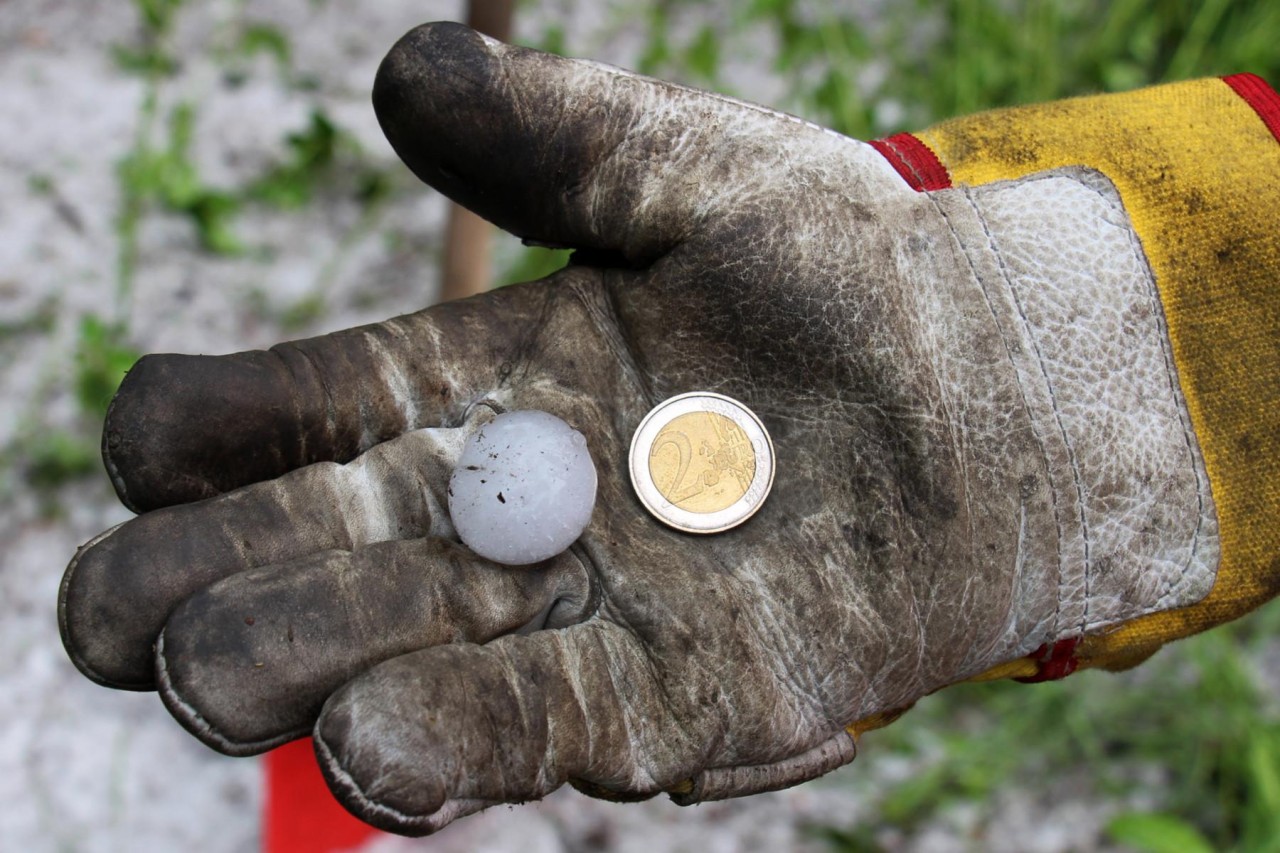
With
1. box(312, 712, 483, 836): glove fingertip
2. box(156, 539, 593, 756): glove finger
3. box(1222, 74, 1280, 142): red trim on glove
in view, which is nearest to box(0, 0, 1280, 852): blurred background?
box(156, 539, 593, 756): glove finger

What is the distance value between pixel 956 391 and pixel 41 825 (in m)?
2.53

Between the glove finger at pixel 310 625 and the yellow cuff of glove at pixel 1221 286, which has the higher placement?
the yellow cuff of glove at pixel 1221 286

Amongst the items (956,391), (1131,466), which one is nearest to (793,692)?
(956,391)

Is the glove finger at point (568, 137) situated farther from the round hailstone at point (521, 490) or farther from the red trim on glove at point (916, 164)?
the round hailstone at point (521, 490)

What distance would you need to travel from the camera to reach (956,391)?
1758mm

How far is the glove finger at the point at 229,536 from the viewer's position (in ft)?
4.88

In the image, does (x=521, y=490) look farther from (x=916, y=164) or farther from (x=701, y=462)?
(x=916, y=164)

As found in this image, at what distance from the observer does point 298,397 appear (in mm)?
1681

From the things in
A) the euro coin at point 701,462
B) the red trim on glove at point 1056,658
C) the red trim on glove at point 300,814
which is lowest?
the red trim on glove at point 300,814

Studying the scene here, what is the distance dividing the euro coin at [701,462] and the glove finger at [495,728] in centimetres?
25

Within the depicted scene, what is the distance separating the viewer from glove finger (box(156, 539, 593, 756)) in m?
1.43

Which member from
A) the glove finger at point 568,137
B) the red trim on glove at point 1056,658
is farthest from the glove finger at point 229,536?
the red trim on glove at point 1056,658

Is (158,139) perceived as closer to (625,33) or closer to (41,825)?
(625,33)

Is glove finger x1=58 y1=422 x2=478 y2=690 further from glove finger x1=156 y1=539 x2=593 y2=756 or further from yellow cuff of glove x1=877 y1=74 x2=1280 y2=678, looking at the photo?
yellow cuff of glove x1=877 y1=74 x2=1280 y2=678
